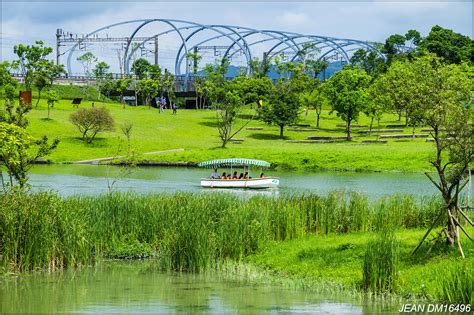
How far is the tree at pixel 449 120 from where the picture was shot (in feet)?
75.7

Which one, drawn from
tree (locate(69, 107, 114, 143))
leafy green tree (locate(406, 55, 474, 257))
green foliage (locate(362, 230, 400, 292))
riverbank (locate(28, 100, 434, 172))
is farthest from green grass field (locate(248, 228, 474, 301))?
tree (locate(69, 107, 114, 143))

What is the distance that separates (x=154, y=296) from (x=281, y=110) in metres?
75.4

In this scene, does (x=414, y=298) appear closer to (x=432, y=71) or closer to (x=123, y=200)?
(x=432, y=71)

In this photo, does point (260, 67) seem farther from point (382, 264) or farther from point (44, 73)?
point (382, 264)

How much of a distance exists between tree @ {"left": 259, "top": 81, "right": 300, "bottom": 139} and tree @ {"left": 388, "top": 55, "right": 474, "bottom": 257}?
70110 mm

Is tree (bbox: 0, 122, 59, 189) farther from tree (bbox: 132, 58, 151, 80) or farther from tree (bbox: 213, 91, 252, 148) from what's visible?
tree (bbox: 132, 58, 151, 80)

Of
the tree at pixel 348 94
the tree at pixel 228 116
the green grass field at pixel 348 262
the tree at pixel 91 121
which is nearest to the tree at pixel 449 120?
the green grass field at pixel 348 262

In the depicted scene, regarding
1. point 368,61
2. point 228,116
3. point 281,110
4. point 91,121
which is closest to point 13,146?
point 91,121

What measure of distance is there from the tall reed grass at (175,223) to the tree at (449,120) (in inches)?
194

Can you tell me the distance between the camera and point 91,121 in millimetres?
84312

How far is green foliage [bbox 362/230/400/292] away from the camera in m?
20.5

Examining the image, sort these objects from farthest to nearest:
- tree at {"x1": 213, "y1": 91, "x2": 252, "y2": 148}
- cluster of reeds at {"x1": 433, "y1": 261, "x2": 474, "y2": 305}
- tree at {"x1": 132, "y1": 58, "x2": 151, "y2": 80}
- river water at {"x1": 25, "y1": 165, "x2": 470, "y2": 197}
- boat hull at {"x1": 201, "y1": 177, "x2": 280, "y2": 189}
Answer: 1. tree at {"x1": 132, "y1": 58, "x2": 151, "y2": 80}
2. tree at {"x1": 213, "y1": 91, "x2": 252, "y2": 148}
3. boat hull at {"x1": 201, "y1": 177, "x2": 280, "y2": 189}
4. river water at {"x1": 25, "y1": 165, "x2": 470, "y2": 197}
5. cluster of reeds at {"x1": 433, "y1": 261, "x2": 474, "y2": 305}

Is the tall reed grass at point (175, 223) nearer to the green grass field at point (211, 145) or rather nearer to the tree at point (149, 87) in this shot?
the green grass field at point (211, 145)

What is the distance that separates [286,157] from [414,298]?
5685 cm
